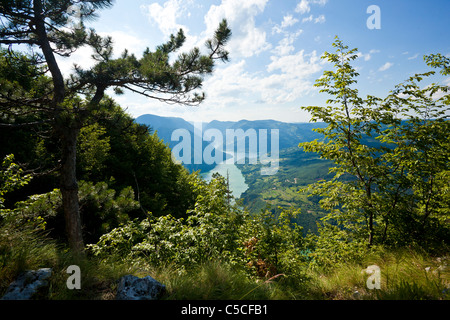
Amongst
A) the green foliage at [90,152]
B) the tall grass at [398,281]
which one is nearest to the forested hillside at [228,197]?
the tall grass at [398,281]

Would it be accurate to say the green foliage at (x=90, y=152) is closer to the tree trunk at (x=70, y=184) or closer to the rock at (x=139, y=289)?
the tree trunk at (x=70, y=184)

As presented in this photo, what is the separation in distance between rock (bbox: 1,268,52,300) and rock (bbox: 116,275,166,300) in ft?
3.33

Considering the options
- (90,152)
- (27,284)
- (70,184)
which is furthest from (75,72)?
(90,152)

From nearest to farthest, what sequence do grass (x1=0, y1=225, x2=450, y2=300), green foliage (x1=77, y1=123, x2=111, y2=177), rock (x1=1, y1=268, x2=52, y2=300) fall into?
rock (x1=1, y1=268, x2=52, y2=300) → grass (x1=0, y1=225, x2=450, y2=300) → green foliage (x1=77, y1=123, x2=111, y2=177)

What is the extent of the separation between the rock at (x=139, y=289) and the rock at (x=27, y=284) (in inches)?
40.0

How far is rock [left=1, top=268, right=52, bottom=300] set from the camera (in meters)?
2.21

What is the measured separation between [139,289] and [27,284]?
57.1 inches

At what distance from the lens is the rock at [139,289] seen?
7.96 ft

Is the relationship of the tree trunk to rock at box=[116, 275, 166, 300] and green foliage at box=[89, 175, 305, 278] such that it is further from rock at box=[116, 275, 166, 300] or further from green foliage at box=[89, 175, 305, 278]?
rock at box=[116, 275, 166, 300]

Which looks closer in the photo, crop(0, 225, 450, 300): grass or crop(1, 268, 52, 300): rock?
crop(1, 268, 52, 300): rock

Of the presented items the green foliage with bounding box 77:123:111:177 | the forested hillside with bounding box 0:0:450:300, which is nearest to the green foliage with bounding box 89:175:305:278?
the forested hillside with bounding box 0:0:450:300

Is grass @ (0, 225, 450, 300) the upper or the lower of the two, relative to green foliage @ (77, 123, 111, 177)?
lower

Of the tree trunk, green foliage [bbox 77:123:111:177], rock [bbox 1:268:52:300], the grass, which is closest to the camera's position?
rock [bbox 1:268:52:300]
